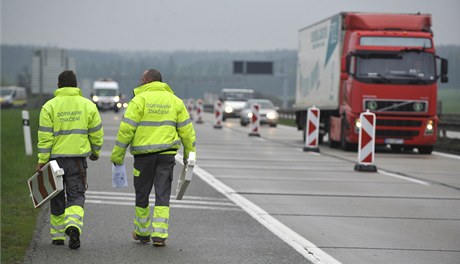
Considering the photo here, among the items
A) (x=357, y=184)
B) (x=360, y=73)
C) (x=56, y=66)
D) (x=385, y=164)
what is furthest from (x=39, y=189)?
(x=56, y=66)

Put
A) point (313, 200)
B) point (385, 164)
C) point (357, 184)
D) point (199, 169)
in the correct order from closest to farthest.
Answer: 1. point (313, 200)
2. point (357, 184)
3. point (199, 169)
4. point (385, 164)

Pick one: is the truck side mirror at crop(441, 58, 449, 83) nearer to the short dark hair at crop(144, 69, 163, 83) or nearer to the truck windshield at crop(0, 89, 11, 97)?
the short dark hair at crop(144, 69, 163, 83)

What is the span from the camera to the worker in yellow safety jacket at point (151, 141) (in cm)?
972

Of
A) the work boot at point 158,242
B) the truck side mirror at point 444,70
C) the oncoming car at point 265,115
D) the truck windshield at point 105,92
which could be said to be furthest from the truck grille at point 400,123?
the truck windshield at point 105,92

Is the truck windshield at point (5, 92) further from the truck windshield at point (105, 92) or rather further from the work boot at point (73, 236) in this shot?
the work boot at point (73, 236)

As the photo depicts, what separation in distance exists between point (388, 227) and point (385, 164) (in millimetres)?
11759

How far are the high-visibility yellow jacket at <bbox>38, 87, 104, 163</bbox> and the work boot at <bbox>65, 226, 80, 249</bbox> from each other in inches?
28.7

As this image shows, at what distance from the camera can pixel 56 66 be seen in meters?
68.2

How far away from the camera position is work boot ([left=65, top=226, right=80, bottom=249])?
30.8 feet

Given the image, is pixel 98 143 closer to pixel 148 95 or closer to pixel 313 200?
pixel 148 95

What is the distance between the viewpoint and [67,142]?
32.2 ft

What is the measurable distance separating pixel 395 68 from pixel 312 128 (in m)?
2.69

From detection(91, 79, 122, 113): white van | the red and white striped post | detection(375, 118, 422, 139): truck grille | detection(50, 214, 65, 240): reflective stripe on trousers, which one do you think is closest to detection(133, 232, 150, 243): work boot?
detection(50, 214, 65, 240): reflective stripe on trousers

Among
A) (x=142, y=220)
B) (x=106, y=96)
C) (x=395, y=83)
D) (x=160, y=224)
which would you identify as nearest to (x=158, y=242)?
(x=160, y=224)
